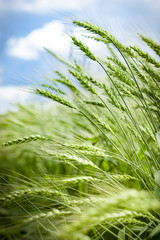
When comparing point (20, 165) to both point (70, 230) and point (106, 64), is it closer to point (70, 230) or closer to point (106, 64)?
point (106, 64)

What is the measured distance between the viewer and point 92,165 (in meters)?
0.59

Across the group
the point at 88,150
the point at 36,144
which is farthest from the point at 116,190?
the point at 36,144

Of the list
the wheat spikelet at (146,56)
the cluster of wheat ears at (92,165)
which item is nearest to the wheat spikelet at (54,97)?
the cluster of wheat ears at (92,165)

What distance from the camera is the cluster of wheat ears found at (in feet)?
1.61

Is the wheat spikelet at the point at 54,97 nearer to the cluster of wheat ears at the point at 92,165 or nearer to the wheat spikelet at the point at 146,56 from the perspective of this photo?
the cluster of wheat ears at the point at 92,165

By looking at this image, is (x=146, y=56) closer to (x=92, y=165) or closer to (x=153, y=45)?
(x=153, y=45)

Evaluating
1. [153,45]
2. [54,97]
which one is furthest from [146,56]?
[54,97]

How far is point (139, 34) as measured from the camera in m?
0.90

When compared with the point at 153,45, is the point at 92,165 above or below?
below

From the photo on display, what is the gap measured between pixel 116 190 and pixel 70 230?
1.11ft

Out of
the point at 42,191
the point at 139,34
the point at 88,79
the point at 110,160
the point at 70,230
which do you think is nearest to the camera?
the point at 70,230

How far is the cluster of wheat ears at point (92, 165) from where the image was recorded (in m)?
0.49

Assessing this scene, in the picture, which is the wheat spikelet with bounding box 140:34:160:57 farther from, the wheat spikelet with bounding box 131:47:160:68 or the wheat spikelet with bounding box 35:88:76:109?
the wheat spikelet with bounding box 35:88:76:109

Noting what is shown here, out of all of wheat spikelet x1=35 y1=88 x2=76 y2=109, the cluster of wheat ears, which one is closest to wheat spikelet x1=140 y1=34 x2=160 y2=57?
the cluster of wheat ears
